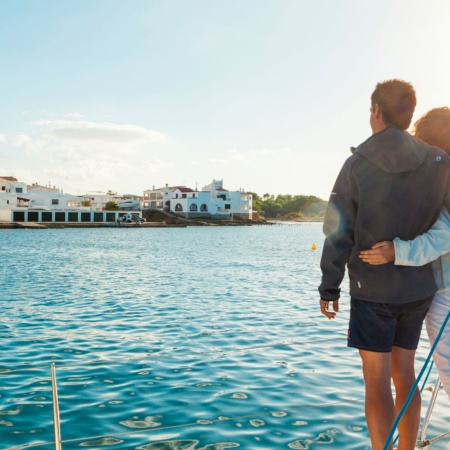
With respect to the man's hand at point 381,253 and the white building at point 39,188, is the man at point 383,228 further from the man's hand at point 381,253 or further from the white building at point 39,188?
the white building at point 39,188

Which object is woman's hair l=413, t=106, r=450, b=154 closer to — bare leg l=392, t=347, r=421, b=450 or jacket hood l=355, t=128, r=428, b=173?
jacket hood l=355, t=128, r=428, b=173

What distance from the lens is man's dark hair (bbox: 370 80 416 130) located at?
2.85 meters

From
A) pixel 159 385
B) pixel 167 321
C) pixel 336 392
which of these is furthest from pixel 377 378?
pixel 167 321

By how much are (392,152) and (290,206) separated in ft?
607

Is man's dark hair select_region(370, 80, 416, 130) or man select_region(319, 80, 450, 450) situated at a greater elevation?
man's dark hair select_region(370, 80, 416, 130)

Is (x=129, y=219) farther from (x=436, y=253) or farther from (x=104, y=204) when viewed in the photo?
(x=436, y=253)

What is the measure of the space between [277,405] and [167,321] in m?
6.98

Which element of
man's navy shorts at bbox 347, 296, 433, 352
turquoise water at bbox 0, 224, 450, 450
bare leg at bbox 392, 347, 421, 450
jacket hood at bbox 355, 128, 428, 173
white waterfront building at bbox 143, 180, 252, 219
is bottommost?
turquoise water at bbox 0, 224, 450, 450

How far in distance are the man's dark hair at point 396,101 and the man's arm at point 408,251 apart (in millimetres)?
647

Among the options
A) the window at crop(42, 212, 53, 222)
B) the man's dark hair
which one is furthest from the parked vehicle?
the man's dark hair

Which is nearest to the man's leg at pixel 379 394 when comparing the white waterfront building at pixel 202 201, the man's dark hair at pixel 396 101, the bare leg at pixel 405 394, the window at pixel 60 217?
the bare leg at pixel 405 394

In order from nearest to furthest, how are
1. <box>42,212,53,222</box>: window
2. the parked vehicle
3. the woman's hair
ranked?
the woman's hair < <box>42,212,53,222</box>: window < the parked vehicle

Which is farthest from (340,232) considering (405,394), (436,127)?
(405,394)

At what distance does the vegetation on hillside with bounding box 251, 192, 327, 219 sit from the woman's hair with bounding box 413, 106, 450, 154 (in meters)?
175
